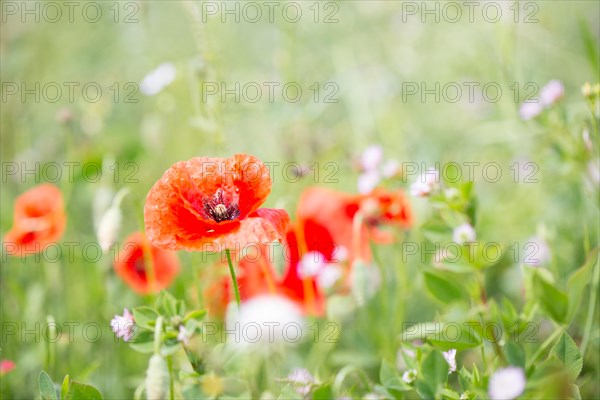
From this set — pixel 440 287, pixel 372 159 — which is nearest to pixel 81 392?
pixel 440 287

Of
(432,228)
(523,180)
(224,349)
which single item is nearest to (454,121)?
(523,180)

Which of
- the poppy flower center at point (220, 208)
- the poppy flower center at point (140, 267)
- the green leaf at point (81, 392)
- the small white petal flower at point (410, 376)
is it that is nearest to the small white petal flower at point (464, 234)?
the small white petal flower at point (410, 376)

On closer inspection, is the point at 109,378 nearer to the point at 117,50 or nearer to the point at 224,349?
the point at 224,349

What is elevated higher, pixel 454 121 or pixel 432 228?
pixel 454 121

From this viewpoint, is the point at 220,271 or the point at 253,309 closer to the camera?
the point at 253,309

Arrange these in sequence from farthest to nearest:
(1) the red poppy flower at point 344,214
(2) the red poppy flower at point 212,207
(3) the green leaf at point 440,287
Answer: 1. (1) the red poppy flower at point 344,214
2. (3) the green leaf at point 440,287
3. (2) the red poppy flower at point 212,207

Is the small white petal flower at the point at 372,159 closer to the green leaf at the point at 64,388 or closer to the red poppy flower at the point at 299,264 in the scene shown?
the red poppy flower at the point at 299,264
